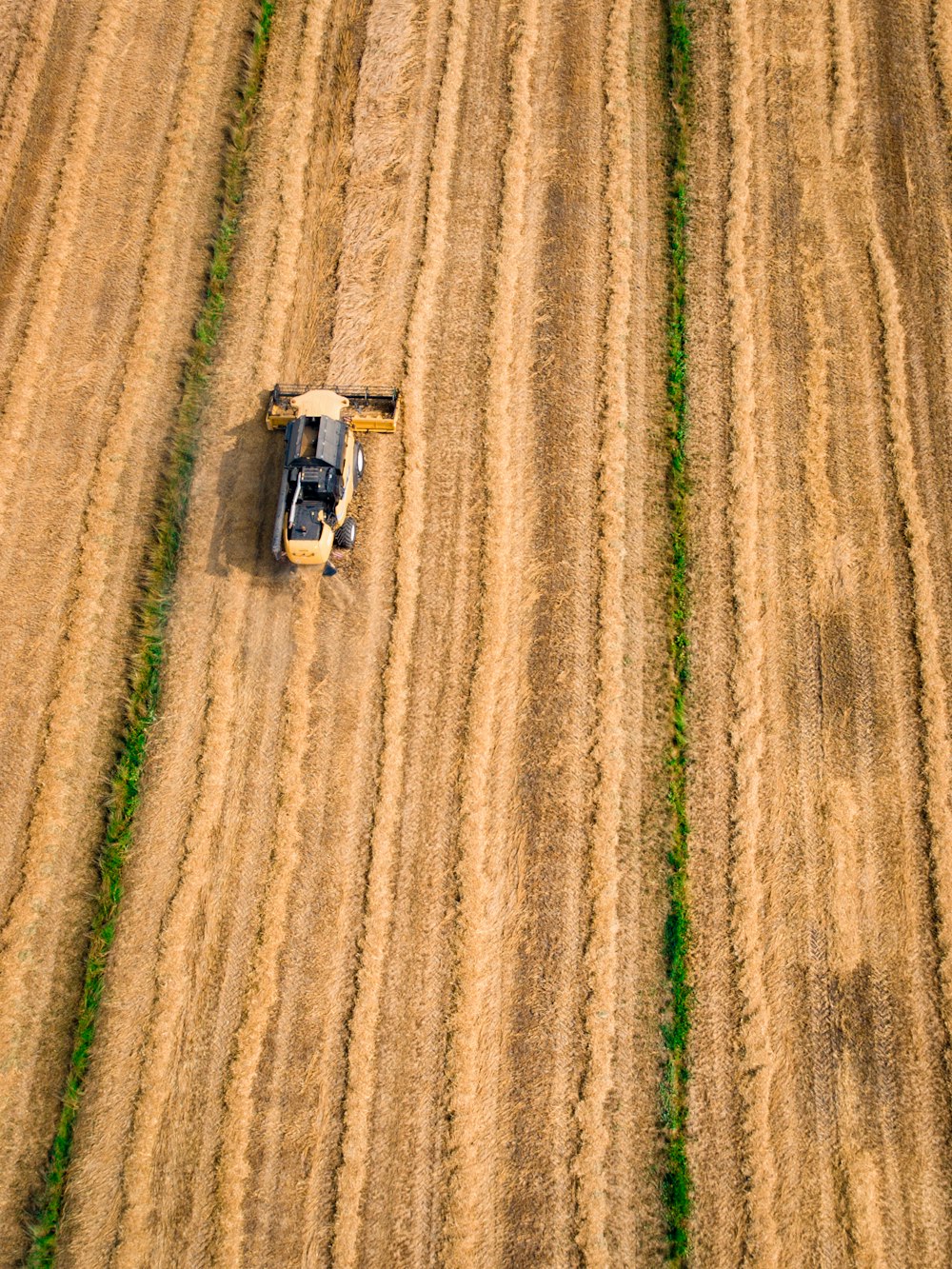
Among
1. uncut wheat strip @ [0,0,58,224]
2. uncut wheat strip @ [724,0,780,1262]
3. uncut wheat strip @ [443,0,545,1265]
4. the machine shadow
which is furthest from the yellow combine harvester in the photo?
uncut wheat strip @ [0,0,58,224]

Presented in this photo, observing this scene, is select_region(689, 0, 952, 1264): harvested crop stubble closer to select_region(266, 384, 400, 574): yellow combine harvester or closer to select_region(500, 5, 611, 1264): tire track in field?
select_region(500, 5, 611, 1264): tire track in field

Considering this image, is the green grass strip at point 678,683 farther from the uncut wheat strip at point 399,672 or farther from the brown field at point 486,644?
the uncut wheat strip at point 399,672

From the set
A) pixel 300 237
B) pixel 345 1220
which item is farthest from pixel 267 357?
pixel 345 1220

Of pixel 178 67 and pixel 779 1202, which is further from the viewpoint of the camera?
pixel 178 67

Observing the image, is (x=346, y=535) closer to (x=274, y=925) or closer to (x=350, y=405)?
(x=350, y=405)

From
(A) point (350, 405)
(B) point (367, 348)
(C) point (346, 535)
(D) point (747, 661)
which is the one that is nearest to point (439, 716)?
(C) point (346, 535)

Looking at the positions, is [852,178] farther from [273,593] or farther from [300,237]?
[273,593]
